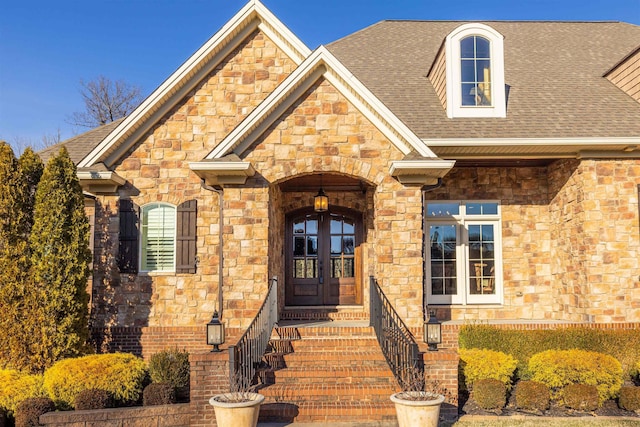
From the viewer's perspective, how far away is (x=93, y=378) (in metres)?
8.09

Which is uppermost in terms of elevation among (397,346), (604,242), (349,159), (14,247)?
(349,159)

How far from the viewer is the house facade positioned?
985cm

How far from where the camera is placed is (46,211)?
9.33 metres

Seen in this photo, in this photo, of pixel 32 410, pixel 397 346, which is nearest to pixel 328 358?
pixel 397 346

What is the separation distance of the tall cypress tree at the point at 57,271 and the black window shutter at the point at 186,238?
6.05ft

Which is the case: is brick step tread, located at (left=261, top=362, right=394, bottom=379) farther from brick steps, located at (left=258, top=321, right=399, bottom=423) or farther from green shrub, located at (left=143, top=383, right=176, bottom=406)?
green shrub, located at (left=143, top=383, right=176, bottom=406)

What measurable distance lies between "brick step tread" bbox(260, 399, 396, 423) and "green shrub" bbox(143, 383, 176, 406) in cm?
147

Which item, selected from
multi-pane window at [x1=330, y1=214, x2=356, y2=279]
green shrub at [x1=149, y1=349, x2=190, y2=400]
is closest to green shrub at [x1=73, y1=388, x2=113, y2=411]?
green shrub at [x1=149, y1=349, x2=190, y2=400]

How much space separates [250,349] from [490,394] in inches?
144

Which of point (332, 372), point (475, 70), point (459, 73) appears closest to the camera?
point (332, 372)

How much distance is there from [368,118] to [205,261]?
428 cm

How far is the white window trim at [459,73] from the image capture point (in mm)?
12055

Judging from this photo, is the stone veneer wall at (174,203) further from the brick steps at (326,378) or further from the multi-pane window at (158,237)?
the brick steps at (326,378)

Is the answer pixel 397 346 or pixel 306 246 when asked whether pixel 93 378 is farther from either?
pixel 306 246
